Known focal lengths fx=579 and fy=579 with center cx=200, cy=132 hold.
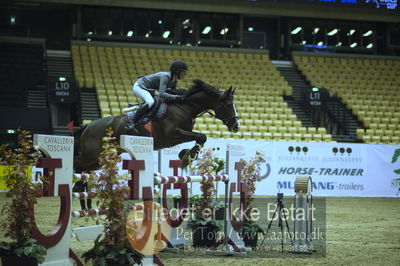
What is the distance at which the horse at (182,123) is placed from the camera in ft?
27.7

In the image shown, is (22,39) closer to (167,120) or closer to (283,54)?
(283,54)

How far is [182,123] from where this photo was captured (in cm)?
855

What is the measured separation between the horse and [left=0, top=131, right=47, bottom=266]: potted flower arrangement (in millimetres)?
3589

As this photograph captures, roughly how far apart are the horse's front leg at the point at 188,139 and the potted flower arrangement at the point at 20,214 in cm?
329

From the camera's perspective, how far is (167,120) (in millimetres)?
8531

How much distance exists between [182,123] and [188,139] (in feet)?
0.97

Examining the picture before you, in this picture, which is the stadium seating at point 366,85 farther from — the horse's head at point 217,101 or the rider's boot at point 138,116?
the rider's boot at point 138,116

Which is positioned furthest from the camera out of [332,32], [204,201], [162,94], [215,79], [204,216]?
[332,32]

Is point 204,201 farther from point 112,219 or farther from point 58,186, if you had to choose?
point 58,186

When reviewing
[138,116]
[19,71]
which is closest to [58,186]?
[138,116]

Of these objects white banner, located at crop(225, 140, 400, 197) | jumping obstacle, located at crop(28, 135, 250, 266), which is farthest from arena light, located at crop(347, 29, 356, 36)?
jumping obstacle, located at crop(28, 135, 250, 266)

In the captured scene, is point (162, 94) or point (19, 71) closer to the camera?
point (162, 94)

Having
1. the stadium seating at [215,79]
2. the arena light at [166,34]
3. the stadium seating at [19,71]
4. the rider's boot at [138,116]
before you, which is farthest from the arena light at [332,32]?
the rider's boot at [138,116]

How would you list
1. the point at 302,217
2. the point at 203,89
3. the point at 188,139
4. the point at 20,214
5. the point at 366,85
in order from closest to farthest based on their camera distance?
the point at 20,214
the point at 302,217
the point at 188,139
the point at 203,89
the point at 366,85
